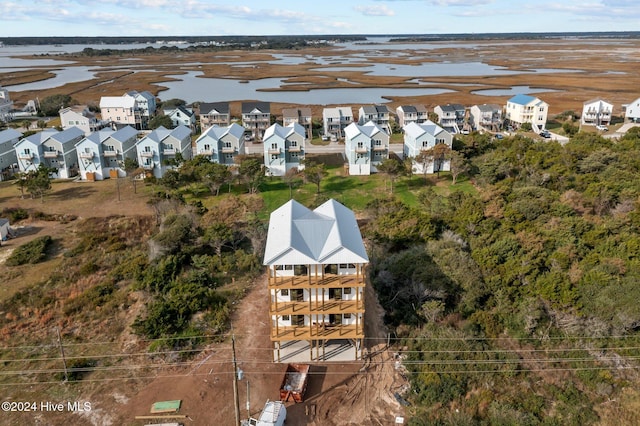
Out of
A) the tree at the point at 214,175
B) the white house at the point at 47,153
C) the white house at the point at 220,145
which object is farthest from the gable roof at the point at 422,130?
the white house at the point at 47,153

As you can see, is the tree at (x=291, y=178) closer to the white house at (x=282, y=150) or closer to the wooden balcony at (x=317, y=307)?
the white house at (x=282, y=150)

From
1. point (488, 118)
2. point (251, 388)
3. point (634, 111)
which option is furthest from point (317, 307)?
point (634, 111)

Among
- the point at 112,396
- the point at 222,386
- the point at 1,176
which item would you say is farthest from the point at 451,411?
the point at 1,176

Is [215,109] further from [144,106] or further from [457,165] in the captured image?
[457,165]

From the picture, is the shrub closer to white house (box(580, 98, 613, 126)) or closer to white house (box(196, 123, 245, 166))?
white house (box(196, 123, 245, 166))

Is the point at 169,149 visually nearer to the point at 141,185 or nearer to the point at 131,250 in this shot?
the point at 141,185
